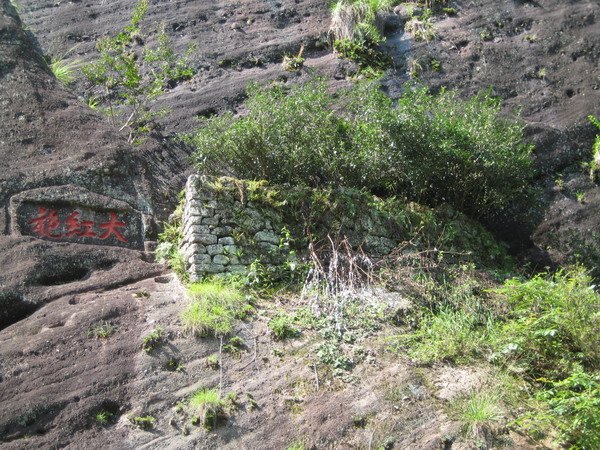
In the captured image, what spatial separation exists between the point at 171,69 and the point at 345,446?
8.26m

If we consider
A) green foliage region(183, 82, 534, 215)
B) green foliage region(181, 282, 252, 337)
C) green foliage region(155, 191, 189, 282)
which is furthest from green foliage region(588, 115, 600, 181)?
green foliage region(155, 191, 189, 282)

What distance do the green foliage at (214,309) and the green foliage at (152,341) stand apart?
0.88ft

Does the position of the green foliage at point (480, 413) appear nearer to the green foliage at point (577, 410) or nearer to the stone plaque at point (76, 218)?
the green foliage at point (577, 410)

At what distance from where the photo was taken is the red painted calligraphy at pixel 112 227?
7.24m

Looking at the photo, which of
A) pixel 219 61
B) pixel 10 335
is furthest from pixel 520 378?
pixel 219 61

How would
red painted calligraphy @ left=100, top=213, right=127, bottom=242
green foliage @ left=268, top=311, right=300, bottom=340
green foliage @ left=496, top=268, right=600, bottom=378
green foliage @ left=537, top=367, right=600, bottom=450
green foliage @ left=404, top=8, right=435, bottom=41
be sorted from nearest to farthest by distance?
green foliage @ left=537, top=367, right=600, bottom=450, green foliage @ left=496, top=268, right=600, bottom=378, green foliage @ left=268, top=311, right=300, bottom=340, red painted calligraphy @ left=100, top=213, right=127, bottom=242, green foliage @ left=404, top=8, right=435, bottom=41

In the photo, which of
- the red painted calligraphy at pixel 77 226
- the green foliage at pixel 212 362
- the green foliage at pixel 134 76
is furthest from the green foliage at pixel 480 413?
the green foliage at pixel 134 76

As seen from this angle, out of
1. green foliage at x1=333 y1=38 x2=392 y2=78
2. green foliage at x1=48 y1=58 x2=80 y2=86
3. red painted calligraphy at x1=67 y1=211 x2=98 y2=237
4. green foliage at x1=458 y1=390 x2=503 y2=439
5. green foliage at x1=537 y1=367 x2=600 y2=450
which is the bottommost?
green foliage at x1=458 y1=390 x2=503 y2=439

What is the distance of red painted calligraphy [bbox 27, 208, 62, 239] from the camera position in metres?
6.91

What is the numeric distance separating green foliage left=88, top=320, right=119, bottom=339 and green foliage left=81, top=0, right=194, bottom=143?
173 inches

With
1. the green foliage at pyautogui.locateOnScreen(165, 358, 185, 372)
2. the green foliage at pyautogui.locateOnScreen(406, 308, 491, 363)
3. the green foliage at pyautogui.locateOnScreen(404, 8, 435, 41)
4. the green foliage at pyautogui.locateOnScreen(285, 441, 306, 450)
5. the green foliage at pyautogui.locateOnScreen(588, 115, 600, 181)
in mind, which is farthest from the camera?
the green foliage at pyautogui.locateOnScreen(404, 8, 435, 41)

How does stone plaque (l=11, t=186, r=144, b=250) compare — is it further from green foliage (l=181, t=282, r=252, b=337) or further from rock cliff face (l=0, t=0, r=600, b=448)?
green foliage (l=181, t=282, r=252, b=337)

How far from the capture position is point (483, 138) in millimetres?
8422

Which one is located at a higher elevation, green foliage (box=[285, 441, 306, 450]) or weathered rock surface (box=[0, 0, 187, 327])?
weathered rock surface (box=[0, 0, 187, 327])
